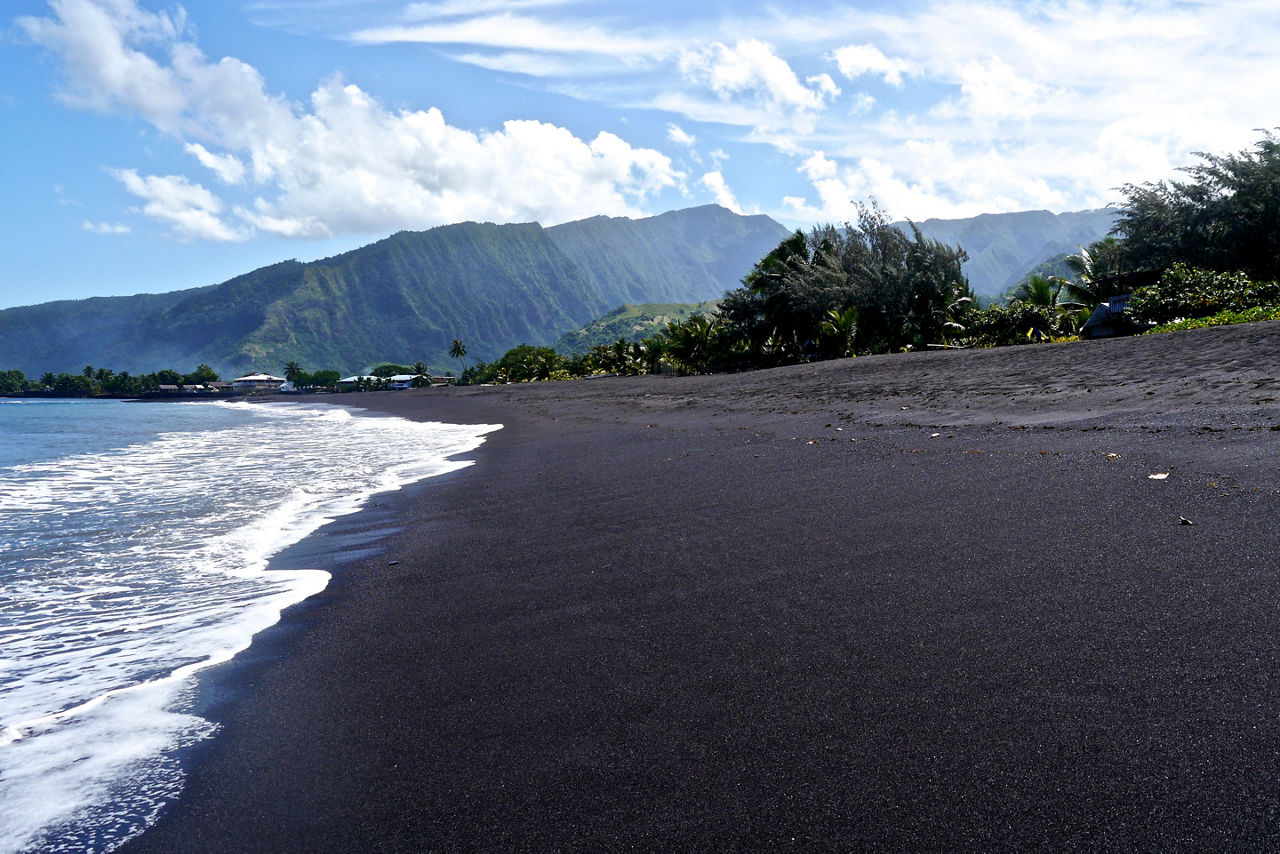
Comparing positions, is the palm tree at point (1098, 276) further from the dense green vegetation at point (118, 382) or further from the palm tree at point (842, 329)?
the dense green vegetation at point (118, 382)

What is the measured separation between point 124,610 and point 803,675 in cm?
501

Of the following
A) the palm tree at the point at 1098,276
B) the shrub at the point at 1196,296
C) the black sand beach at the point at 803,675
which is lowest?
the black sand beach at the point at 803,675

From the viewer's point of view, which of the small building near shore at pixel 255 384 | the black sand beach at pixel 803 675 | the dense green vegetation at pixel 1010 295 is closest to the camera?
the black sand beach at pixel 803 675

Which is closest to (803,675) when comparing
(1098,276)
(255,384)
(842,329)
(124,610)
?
(124,610)

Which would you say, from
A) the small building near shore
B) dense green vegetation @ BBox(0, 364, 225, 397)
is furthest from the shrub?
dense green vegetation @ BBox(0, 364, 225, 397)

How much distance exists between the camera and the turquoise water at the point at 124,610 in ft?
9.59

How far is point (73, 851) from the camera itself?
252cm

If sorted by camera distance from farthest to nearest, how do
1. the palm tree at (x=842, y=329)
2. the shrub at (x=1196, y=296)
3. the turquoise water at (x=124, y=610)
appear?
the palm tree at (x=842, y=329) < the shrub at (x=1196, y=296) < the turquoise water at (x=124, y=610)

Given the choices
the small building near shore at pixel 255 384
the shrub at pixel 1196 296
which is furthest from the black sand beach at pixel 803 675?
the small building near shore at pixel 255 384

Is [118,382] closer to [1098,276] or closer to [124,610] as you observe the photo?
[1098,276]

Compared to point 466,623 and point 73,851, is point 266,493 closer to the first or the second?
point 466,623

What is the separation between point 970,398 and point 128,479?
51.2 ft

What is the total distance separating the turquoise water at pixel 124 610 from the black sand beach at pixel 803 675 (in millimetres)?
262

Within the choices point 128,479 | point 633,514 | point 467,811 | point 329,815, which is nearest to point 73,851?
point 329,815
